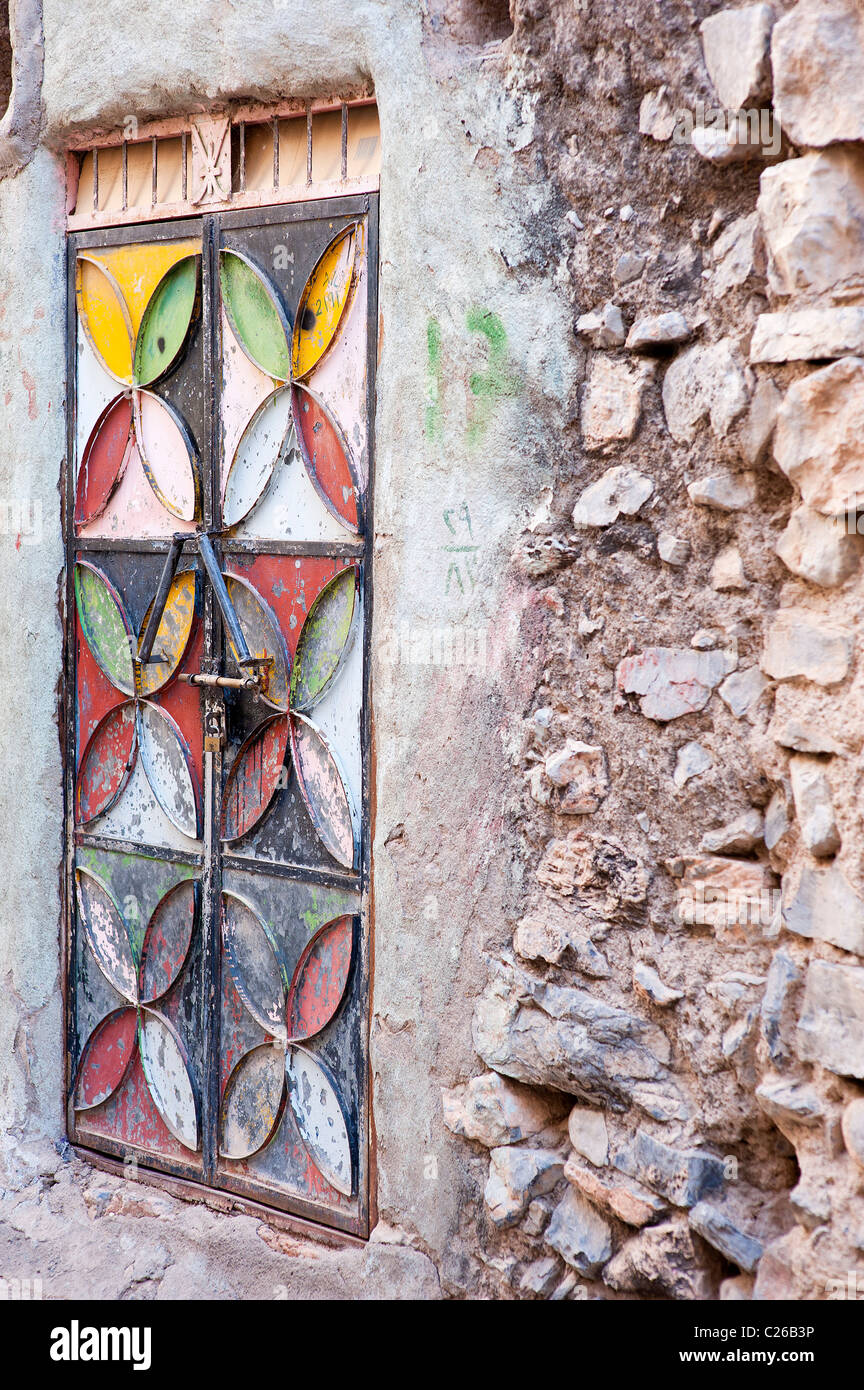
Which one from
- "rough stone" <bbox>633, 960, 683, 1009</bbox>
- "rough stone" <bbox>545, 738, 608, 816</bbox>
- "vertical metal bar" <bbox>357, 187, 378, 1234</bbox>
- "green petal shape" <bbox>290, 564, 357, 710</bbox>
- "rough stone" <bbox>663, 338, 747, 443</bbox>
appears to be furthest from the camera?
"green petal shape" <bbox>290, 564, 357, 710</bbox>

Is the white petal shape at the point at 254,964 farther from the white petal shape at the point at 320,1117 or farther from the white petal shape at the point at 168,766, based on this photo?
the white petal shape at the point at 168,766

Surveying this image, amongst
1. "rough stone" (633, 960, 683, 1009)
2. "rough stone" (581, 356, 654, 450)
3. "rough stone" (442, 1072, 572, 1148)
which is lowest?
"rough stone" (442, 1072, 572, 1148)

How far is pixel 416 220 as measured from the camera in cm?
227

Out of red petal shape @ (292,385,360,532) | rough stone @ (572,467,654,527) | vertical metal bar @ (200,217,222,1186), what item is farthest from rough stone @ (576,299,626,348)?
vertical metal bar @ (200,217,222,1186)

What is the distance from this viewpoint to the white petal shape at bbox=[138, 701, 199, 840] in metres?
2.81

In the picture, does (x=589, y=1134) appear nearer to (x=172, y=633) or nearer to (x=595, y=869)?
(x=595, y=869)

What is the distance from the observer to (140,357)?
2.83 meters

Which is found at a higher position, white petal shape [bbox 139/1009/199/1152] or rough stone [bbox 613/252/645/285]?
rough stone [bbox 613/252/645/285]

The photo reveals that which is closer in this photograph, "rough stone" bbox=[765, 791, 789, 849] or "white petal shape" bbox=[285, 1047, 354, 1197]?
"rough stone" bbox=[765, 791, 789, 849]

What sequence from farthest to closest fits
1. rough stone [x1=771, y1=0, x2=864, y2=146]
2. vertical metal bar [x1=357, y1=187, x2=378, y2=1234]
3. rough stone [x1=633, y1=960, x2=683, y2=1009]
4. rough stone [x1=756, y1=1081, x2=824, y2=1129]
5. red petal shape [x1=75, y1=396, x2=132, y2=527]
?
red petal shape [x1=75, y1=396, x2=132, y2=527], vertical metal bar [x1=357, y1=187, x2=378, y2=1234], rough stone [x1=633, y1=960, x2=683, y2=1009], rough stone [x1=756, y1=1081, x2=824, y2=1129], rough stone [x1=771, y1=0, x2=864, y2=146]

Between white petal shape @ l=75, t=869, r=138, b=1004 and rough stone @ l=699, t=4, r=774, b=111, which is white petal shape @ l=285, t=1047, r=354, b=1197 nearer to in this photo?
white petal shape @ l=75, t=869, r=138, b=1004

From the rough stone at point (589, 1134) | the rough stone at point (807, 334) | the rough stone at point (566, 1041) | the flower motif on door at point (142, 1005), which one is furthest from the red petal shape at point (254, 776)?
the rough stone at point (807, 334)

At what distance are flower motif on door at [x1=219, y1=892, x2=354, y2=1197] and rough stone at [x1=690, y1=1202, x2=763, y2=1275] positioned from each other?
0.85 meters

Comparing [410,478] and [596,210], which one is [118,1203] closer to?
[410,478]
